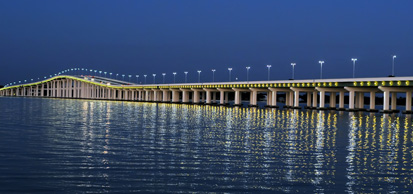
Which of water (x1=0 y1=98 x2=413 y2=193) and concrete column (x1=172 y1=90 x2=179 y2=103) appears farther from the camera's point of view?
concrete column (x1=172 y1=90 x2=179 y2=103)

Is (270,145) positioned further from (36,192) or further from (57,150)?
(36,192)

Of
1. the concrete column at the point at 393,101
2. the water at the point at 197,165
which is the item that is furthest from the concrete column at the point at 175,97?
the water at the point at 197,165

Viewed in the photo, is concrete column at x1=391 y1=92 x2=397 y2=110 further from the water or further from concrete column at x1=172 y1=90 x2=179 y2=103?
concrete column at x1=172 y1=90 x2=179 y2=103

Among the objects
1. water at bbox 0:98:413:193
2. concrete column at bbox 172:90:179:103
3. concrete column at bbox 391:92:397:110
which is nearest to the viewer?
water at bbox 0:98:413:193

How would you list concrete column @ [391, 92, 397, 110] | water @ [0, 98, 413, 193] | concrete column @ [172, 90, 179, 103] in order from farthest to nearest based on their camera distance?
concrete column @ [172, 90, 179, 103] → concrete column @ [391, 92, 397, 110] → water @ [0, 98, 413, 193]

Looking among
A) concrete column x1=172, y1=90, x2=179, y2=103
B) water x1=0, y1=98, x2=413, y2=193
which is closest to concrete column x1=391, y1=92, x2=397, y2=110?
water x1=0, y1=98, x2=413, y2=193

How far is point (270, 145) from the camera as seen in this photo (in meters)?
28.2

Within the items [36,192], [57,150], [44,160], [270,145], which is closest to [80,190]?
[36,192]

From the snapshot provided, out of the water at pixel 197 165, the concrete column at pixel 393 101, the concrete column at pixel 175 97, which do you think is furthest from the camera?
the concrete column at pixel 175 97

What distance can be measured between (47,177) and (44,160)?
390 centimetres

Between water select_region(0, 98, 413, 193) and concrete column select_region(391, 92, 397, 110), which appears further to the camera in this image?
concrete column select_region(391, 92, 397, 110)

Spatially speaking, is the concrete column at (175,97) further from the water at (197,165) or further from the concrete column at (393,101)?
the water at (197,165)

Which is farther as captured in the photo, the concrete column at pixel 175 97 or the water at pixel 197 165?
the concrete column at pixel 175 97

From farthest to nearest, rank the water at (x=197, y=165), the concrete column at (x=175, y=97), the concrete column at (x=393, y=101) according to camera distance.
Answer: the concrete column at (x=175, y=97) → the concrete column at (x=393, y=101) → the water at (x=197, y=165)
